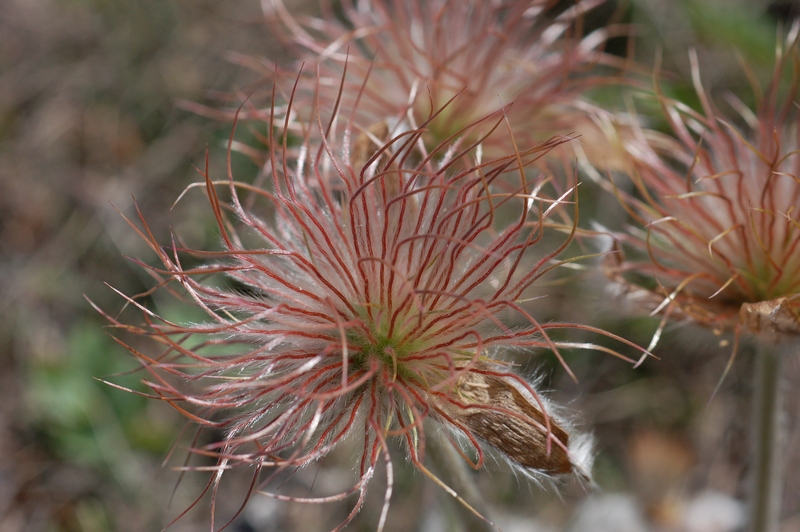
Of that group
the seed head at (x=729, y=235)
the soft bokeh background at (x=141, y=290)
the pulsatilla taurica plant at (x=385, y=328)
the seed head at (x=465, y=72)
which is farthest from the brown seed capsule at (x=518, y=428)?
the seed head at (x=465, y=72)

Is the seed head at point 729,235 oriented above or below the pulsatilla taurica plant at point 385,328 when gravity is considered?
above

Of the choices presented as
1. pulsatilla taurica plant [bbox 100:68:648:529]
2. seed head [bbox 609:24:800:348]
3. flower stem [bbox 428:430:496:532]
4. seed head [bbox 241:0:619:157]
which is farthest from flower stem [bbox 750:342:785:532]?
seed head [bbox 241:0:619:157]

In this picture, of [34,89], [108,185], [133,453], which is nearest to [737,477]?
[133,453]

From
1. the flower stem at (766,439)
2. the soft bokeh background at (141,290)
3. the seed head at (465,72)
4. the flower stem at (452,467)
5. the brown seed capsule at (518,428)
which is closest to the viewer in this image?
the brown seed capsule at (518,428)

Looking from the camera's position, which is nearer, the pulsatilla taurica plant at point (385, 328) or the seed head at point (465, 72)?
the pulsatilla taurica plant at point (385, 328)

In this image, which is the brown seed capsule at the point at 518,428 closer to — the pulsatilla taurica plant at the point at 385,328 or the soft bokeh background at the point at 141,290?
the pulsatilla taurica plant at the point at 385,328

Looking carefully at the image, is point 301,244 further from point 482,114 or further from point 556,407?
point 482,114

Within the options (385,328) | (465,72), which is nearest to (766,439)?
(385,328)

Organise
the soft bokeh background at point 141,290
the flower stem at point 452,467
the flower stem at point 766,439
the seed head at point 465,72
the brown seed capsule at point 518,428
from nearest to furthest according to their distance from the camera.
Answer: the brown seed capsule at point 518,428 → the flower stem at point 452,467 → the flower stem at point 766,439 → the seed head at point 465,72 → the soft bokeh background at point 141,290
